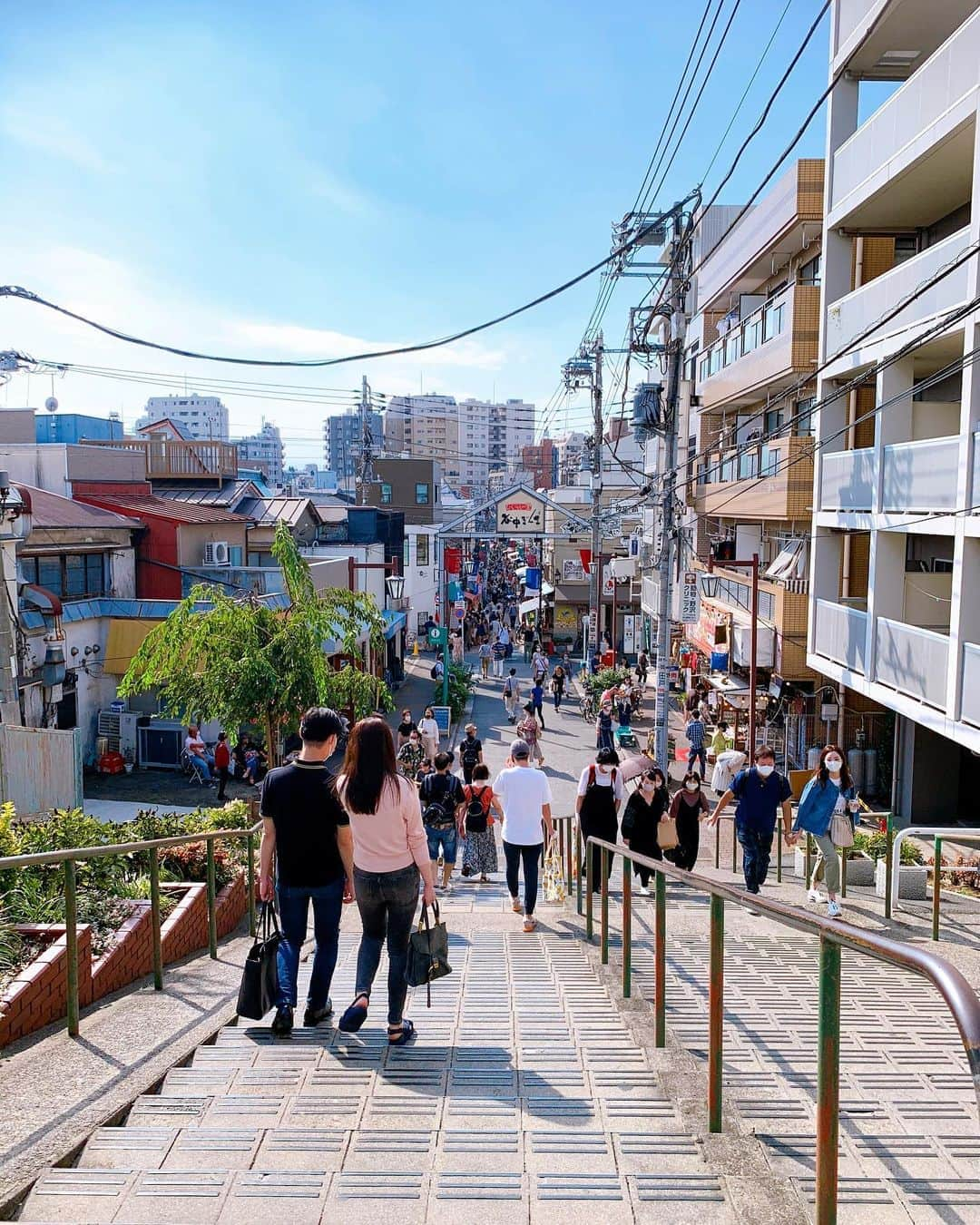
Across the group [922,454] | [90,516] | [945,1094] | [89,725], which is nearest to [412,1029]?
[945,1094]

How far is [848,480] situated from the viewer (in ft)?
50.1

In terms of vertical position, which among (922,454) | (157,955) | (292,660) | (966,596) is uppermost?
(922,454)

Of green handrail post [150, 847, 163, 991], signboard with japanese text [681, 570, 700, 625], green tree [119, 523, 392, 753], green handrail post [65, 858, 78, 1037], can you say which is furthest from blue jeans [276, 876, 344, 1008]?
signboard with japanese text [681, 570, 700, 625]

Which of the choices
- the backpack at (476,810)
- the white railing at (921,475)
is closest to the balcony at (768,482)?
the white railing at (921,475)

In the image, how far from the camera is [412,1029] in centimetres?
461

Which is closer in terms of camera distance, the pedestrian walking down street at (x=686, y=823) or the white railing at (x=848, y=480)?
the pedestrian walking down street at (x=686, y=823)

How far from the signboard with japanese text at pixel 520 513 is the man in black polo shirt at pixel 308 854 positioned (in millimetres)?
27100

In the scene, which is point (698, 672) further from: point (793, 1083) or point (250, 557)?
point (793, 1083)

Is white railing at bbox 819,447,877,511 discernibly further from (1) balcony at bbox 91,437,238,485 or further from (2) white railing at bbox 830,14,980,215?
(1) balcony at bbox 91,437,238,485

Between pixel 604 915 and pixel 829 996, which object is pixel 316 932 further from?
pixel 829 996

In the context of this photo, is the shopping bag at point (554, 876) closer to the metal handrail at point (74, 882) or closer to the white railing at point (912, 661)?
the metal handrail at point (74, 882)

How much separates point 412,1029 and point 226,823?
6.79 m

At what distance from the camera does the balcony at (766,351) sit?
59.8 ft

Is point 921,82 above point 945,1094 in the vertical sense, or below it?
above
